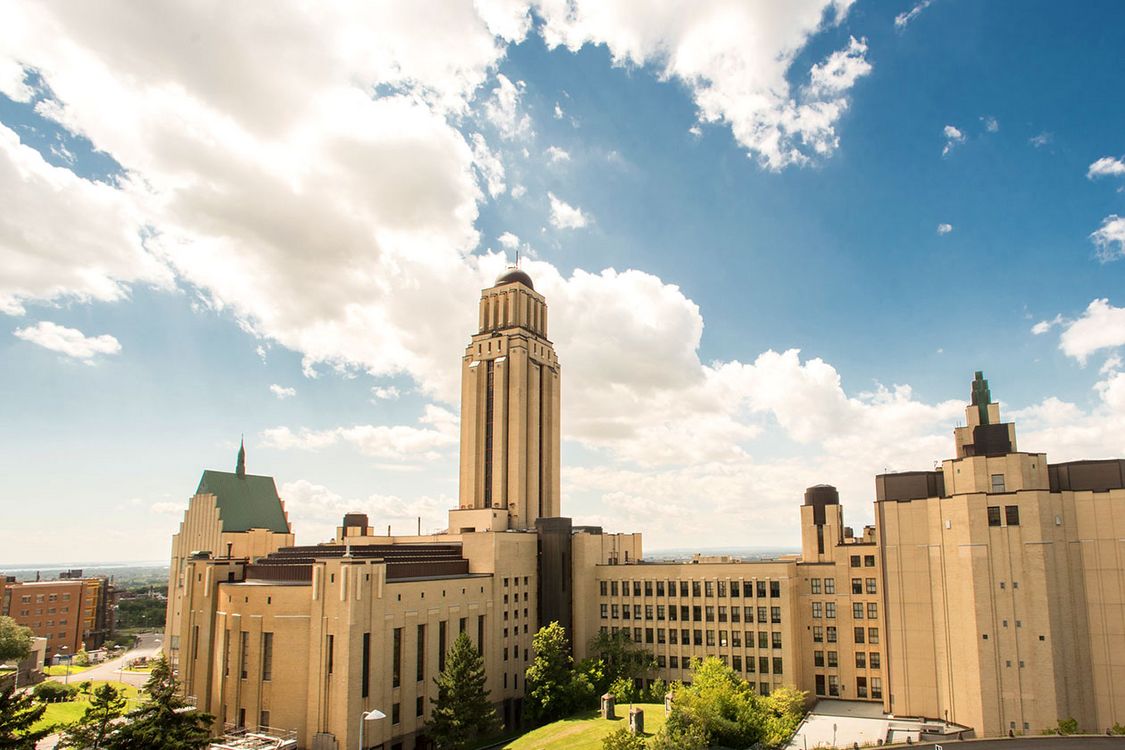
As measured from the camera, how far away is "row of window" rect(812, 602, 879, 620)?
74.8 m

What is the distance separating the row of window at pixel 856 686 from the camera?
73.2 meters

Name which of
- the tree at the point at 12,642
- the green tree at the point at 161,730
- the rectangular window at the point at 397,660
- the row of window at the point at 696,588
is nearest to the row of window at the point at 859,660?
the row of window at the point at 696,588

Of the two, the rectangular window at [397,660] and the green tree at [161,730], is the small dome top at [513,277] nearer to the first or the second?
the rectangular window at [397,660]

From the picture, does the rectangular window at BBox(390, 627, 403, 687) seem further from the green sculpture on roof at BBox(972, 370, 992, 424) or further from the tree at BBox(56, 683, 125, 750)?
the green sculpture on roof at BBox(972, 370, 992, 424)

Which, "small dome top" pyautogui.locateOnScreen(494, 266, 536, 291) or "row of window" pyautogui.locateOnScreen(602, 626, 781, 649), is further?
"small dome top" pyautogui.locateOnScreen(494, 266, 536, 291)

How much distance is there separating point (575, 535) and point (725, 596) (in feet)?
63.5

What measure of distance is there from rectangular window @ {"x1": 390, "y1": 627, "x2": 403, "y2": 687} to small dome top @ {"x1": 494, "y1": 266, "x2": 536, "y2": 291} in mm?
62717

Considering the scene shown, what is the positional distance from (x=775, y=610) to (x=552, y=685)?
25.4 meters

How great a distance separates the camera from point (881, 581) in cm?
6938

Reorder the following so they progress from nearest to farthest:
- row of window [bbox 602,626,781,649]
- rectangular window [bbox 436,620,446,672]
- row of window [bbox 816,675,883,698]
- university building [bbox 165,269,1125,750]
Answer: university building [bbox 165,269,1125,750] < rectangular window [bbox 436,620,446,672] < row of window [bbox 816,675,883,698] < row of window [bbox 602,626,781,649]

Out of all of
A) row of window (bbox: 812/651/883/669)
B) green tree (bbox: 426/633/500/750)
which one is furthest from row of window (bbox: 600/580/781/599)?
green tree (bbox: 426/633/500/750)

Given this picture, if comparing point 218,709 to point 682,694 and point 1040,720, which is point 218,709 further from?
point 1040,720

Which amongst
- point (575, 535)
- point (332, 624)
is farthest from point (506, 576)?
point (332, 624)

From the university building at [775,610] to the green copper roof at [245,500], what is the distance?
42864 millimetres
